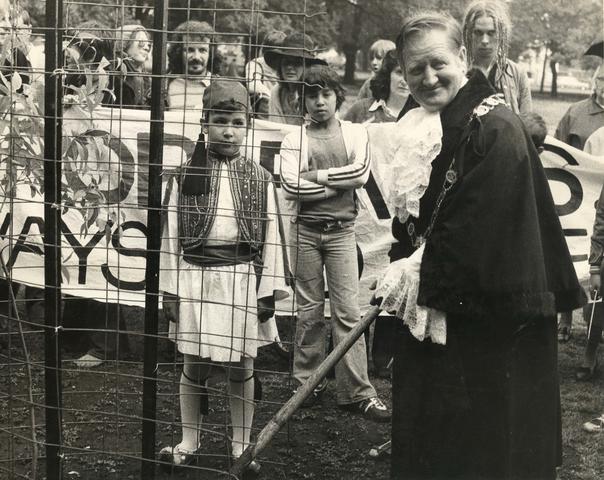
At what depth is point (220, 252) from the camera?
436 cm

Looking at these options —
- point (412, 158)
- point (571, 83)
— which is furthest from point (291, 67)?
point (571, 83)

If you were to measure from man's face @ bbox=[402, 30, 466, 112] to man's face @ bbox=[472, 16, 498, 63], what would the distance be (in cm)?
211

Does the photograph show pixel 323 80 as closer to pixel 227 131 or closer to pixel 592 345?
pixel 227 131

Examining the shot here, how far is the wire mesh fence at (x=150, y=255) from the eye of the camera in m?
3.60

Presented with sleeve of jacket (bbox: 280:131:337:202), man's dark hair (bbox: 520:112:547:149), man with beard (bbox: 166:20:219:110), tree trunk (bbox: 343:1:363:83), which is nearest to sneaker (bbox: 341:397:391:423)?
sleeve of jacket (bbox: 280:131:337:202)

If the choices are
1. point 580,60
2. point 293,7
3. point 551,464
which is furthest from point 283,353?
point 580,60

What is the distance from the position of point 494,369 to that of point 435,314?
31 centimetres

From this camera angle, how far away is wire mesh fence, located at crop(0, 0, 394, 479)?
3.60m

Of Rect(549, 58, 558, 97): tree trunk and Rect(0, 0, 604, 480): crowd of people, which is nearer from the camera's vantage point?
Rect(0, 0, 604, 480): crowd of people

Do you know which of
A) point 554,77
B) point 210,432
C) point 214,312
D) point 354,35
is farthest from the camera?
point 554,77

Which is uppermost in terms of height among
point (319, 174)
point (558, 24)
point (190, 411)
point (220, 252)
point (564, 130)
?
point (558, 24)

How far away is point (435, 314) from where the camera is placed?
348 centimetres

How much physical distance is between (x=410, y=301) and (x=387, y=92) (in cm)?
367

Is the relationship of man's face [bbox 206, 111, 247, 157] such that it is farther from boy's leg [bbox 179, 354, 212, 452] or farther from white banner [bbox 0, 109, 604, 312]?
white banner [bbox 0, 109, 604, 312]
